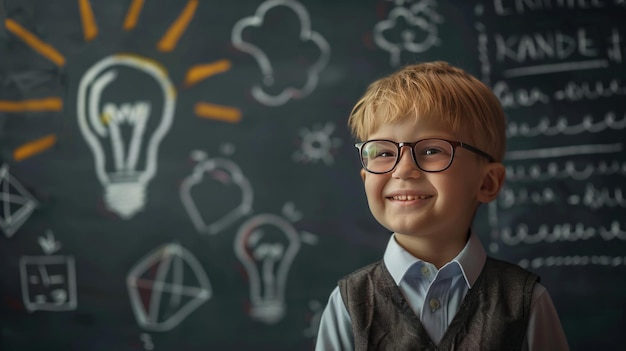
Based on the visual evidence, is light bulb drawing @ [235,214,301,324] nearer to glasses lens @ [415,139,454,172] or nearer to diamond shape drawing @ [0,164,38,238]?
diamond shape drawing @ [0,164,38,238]

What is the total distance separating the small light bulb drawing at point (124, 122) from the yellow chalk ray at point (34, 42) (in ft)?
0.36

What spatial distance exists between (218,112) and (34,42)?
0.66 metres

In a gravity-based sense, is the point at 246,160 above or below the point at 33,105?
below

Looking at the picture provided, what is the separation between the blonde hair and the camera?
0.92m

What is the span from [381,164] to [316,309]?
1187 mm

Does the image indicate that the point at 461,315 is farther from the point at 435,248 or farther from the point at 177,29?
the point at 177,29

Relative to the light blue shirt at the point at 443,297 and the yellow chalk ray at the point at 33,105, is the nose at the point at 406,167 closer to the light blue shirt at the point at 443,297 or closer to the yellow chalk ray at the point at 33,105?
the light blue shirt at the point at 443,297

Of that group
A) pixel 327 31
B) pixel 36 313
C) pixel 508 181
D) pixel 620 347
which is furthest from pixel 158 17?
pixel 620 347

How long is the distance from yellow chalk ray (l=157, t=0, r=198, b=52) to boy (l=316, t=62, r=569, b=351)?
1229 millimetres

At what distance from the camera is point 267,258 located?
2039 millimetres

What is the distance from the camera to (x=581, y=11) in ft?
6.23

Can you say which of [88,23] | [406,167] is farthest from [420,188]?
[88,23]

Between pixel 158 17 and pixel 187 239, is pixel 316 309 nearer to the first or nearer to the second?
pixel 187 239

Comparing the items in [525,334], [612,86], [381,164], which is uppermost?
[612,86]
